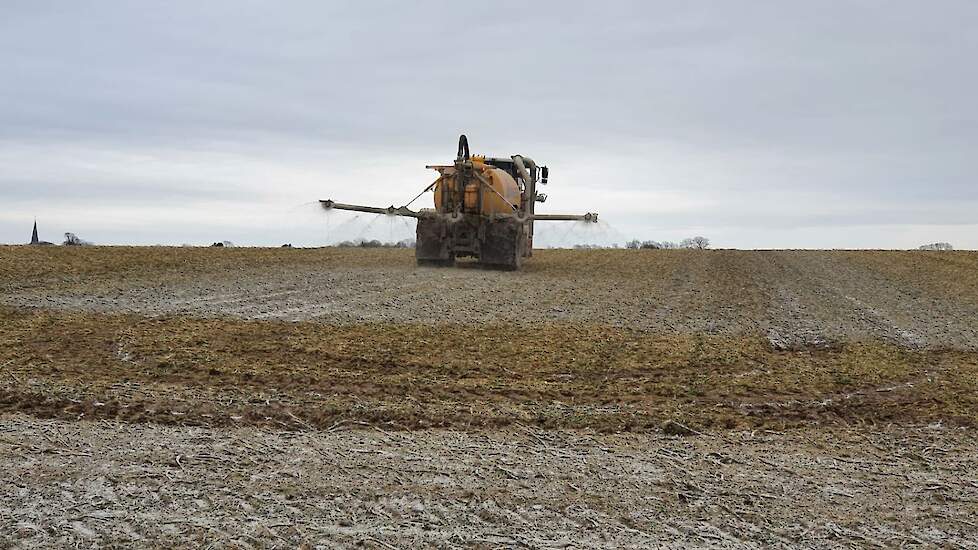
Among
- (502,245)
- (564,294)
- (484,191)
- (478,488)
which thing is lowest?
(478,488)

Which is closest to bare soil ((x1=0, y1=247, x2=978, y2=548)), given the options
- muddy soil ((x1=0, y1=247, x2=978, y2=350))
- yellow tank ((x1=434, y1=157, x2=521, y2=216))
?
muddy soil ((x1=0, y1=247, x2=978, y2=350))

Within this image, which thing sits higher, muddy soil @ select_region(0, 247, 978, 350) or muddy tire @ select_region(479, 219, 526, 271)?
muddy tire @ select_region(479, 219, 526, 271)

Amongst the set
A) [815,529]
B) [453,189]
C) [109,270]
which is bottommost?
[815,529]

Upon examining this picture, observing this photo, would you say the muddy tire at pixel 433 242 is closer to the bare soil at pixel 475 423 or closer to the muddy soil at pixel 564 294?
the muddy soil at pixel 564 294

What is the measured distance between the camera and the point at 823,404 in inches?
321

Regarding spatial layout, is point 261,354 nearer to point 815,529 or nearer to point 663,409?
point 663,409

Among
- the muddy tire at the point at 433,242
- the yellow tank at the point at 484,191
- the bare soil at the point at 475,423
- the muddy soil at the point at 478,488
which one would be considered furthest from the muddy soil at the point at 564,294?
the muddy soil at the point at 478,488

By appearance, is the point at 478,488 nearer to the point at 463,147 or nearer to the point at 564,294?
the point at 564,294

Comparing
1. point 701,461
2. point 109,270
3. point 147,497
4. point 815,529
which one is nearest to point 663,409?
point 701,461

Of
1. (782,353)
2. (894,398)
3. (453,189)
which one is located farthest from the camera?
(453,189)

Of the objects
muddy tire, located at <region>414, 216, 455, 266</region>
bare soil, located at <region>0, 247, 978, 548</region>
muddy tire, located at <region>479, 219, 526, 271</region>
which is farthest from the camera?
muddy tire, located at <region>414, 216, 455, 266</region>

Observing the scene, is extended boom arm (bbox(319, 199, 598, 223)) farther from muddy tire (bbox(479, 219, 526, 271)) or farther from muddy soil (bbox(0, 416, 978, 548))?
muddy soil (bbox(0, 416, 978, 548))

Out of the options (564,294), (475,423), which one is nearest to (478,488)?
(475,423)

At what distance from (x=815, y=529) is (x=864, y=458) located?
1717 mm
